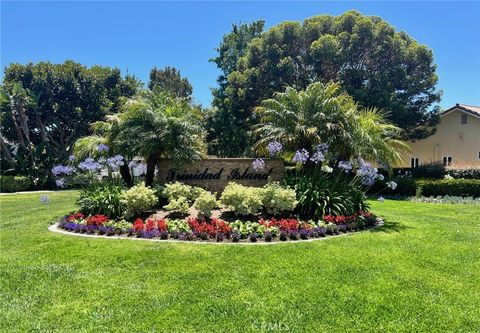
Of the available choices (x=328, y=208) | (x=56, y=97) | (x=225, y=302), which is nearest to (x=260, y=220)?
(x=328, y=208)

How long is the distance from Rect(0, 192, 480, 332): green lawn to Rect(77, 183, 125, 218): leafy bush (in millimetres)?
1736

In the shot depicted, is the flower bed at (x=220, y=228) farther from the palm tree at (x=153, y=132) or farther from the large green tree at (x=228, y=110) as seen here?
the large green tree at (x=228, y=110)

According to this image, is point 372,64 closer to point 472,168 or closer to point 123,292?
point 472,168

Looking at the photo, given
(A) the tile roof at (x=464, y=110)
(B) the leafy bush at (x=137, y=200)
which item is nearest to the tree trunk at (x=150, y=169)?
Answer: (B) the leafy bush at (x=137, y=200)

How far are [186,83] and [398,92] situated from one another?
34.3 metres

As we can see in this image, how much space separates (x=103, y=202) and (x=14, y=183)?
17.8 metres

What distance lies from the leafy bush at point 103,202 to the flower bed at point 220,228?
0.42 meters

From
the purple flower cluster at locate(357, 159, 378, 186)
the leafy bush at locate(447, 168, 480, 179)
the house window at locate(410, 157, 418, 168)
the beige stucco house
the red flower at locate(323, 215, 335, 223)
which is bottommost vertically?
the red flower at locate(323, 215, 335, 223)

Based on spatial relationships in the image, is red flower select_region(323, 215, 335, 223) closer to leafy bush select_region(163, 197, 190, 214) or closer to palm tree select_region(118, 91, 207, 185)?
leafy bush select_region(163, 197, 190, 214)

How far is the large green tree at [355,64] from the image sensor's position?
831 inches

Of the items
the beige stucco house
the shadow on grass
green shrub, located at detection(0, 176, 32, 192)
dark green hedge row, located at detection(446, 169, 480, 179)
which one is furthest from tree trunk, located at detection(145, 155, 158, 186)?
the beige stucco house

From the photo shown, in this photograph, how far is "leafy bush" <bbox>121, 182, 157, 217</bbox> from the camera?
8.77 metres

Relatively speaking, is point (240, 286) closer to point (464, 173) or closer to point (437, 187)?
point (437, 187)

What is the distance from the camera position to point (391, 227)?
876cm
